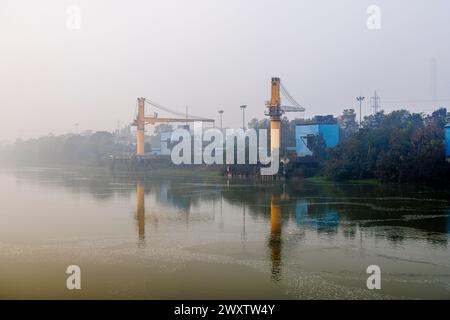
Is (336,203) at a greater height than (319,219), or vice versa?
(336,203)

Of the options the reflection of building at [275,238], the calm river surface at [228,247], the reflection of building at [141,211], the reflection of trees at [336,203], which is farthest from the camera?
the reflection of trees at [336,203]

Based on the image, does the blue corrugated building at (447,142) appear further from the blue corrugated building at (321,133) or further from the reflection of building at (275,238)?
the reflection of building at (275,238)

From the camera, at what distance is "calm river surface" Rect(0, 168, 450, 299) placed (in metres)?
7.73

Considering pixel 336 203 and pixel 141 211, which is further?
pixel 336 203

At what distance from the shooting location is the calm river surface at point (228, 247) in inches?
304

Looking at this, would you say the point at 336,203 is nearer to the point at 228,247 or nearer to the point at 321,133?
the point at 228,247

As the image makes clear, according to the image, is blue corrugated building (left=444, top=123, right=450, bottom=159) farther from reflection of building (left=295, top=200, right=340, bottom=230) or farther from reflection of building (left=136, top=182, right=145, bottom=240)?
reflection of building (left=136, top=182, right=145, bottom=240)

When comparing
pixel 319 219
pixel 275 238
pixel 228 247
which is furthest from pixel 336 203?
pixel 228 247

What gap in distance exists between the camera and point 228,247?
10.7 metres

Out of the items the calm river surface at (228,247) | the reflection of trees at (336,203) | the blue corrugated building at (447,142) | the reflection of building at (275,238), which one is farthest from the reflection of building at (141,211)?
the blue corrugated building at (447,142)

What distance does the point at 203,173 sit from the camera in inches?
1393
